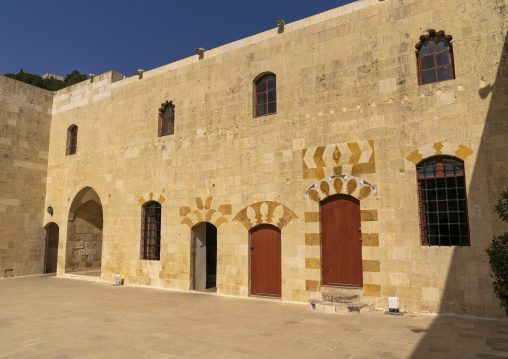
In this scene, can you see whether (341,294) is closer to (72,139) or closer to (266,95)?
(266,95)

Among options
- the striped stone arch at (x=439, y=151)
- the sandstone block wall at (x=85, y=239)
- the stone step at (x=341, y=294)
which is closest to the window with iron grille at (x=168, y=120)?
the sandstone block wall at (x=85, y=239)

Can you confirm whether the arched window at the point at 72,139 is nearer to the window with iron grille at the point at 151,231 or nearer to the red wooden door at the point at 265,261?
the window with iron grille at the point at 151,231

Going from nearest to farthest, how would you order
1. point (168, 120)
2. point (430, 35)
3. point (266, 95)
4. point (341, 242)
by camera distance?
point (430, 35) < point (341, 242) < point (266, 95) < point (168, 120)

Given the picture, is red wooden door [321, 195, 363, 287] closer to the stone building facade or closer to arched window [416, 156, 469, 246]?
the stone building facade

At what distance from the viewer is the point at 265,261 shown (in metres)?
8.84

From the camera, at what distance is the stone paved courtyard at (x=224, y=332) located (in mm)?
4699

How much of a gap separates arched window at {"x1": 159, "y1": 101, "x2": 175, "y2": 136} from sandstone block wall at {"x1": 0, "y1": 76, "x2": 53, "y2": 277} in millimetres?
6290

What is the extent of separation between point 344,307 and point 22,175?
12708mm

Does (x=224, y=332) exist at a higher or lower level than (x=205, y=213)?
lower

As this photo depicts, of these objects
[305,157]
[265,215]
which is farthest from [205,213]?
[305,157]

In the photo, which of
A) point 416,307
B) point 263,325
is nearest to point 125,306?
point 263,325

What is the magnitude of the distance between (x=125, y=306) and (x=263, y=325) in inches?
137

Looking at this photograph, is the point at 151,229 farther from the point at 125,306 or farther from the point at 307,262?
the point at 307,262

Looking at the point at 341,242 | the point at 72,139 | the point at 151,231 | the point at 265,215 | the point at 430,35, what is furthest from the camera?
the point at 72,139
